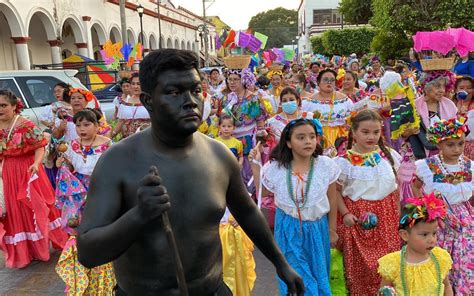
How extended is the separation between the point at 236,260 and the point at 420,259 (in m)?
1.40

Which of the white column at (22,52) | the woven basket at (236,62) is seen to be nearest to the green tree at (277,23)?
the white column at (22,52)

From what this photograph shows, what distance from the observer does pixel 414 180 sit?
12.5 ft

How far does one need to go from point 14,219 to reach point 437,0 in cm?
Result: 1463

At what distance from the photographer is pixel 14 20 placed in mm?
15383

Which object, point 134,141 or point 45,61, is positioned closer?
point 134,141

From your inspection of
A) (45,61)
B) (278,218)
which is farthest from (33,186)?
(45,61)

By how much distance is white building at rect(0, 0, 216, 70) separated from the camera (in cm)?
1571

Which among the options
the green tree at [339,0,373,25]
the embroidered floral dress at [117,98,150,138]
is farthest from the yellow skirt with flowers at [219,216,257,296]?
the green tree at [339,0,373,25]

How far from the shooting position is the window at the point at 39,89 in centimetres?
780

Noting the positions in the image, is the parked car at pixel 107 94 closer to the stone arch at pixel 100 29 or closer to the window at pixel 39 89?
the window at pixel 39 89

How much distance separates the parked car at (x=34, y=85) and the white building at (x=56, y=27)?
8.43 meters

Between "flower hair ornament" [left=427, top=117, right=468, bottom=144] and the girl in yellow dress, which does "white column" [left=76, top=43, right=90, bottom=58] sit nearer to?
the girl in yellow dress

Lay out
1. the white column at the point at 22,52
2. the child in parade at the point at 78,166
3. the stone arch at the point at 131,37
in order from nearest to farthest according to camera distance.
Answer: the child in parade at the point at 78,166
the white column at the point at 22,52
the stone arch at the point at 131,37

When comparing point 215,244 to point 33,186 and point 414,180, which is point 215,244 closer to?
point 414,180
